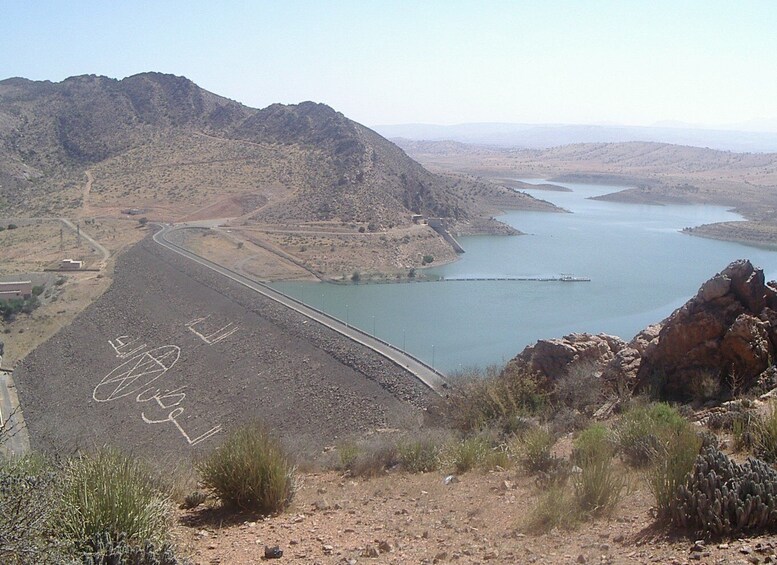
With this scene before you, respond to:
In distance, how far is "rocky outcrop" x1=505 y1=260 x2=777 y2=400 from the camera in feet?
36.9

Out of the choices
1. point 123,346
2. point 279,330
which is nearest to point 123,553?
point 279,330

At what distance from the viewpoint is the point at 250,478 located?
731 centimetres

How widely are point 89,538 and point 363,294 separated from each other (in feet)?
150

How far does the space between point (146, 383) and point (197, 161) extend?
61571 millimetres

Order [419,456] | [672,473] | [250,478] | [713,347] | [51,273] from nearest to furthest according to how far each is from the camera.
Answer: [672,473] → [250,478] → [419,456] → [713,347] → [51,273]

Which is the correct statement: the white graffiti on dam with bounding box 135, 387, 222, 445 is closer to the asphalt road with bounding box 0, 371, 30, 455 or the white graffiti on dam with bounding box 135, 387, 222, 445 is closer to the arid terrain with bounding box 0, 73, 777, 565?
the arid terrain with bounding box 0, 73, 777, 565

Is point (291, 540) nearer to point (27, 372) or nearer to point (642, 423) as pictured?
point (642, 423)

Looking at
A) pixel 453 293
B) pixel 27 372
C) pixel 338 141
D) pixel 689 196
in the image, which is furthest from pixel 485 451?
pixel 689 196

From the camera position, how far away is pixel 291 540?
6.44 meters

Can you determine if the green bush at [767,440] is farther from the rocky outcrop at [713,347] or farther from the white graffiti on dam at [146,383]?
the white graffiti on dam at [146,383]

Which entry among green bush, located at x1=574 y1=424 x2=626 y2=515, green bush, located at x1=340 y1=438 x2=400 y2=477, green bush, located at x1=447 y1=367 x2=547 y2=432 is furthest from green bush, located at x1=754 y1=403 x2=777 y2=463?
green bush, located at x1=447 y1=367 x2=547 y2=432

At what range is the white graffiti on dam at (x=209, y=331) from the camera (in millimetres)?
33500

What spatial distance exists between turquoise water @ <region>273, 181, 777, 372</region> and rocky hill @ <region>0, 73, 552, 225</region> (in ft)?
42.0

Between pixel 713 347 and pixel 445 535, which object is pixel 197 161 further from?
pixel 445 535
